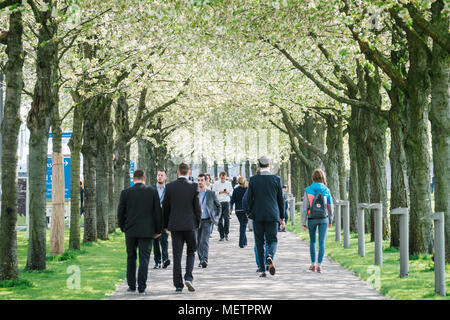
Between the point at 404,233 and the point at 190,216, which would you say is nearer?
the point at 190,216

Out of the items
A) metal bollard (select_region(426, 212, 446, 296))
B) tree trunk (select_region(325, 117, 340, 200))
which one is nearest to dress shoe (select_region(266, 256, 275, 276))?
metal bollard (select_region(426, 212, 446, 296))

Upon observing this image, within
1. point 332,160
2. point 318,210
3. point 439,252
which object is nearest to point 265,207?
point 318,210

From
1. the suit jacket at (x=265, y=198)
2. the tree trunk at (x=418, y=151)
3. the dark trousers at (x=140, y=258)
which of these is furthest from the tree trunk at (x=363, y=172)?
the dark trousers at (x=140, y=258)

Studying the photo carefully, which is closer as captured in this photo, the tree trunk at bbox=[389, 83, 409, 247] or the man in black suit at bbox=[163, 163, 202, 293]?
the man in black suit at bbox=[163, 163, 202, 293]

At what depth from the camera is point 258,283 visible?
40.9 feet

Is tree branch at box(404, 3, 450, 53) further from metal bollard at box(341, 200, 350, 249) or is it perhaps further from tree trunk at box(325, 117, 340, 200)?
tree trunk at box(325, 117, 340, 200)

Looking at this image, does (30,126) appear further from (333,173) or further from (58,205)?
(333,173)

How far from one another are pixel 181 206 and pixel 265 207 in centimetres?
205

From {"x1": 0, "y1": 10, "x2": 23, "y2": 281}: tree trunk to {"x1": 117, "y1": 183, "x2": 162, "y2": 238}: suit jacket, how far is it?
2.24 metres

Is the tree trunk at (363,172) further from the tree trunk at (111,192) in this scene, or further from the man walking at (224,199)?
the tree trunk at (111,192)

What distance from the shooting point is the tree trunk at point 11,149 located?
12.6m

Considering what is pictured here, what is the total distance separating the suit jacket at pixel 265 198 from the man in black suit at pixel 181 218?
1735 millimetres

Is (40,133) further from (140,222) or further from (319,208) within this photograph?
(319,208)

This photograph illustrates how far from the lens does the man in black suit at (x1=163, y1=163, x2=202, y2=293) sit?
11523 mm
